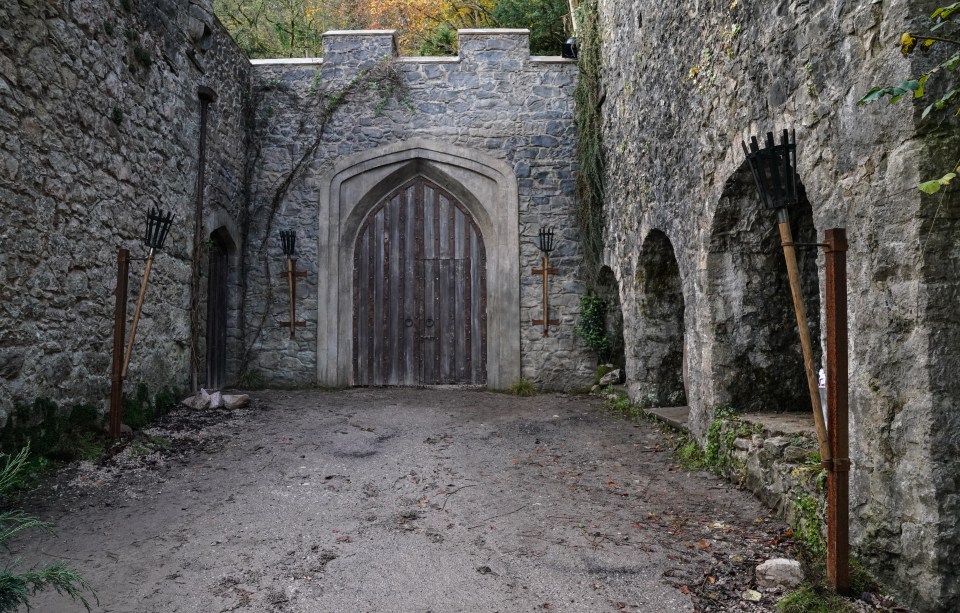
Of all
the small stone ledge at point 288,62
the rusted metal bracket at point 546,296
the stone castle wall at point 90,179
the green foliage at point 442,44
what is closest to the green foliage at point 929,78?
the stone castle wall at point 90,179

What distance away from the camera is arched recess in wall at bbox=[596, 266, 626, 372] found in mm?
7363

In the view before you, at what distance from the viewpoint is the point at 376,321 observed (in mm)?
8000

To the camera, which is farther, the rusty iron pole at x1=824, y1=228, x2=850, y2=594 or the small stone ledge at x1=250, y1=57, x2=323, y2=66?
the small stone ledge at x1=250, y1=57, x2=323, y2=66

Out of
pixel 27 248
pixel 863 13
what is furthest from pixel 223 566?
pixel 863 13

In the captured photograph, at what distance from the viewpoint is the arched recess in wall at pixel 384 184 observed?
773 cm

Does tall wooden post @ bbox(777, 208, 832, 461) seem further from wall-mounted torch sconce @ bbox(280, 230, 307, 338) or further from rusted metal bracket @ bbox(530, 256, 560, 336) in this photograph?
wall-mounted torch sconce @ bbox(280, 230, 307, 338)

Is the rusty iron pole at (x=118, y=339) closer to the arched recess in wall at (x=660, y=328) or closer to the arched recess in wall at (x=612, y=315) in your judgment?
the arched recess in wall at (x=660, y=328)

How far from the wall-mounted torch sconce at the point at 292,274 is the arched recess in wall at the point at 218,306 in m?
0.57

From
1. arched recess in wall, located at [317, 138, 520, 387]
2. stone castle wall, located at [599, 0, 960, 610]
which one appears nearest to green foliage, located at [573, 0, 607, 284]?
arched recess in wall, located at [317, 138, 520, 387]

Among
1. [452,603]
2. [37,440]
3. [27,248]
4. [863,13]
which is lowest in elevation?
[452,603]

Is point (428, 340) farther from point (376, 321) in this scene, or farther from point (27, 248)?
point (27, 248)

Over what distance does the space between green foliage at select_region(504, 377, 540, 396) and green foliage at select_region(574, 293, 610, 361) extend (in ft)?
2.68

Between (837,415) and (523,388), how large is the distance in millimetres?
5382

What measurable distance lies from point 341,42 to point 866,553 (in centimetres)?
756
